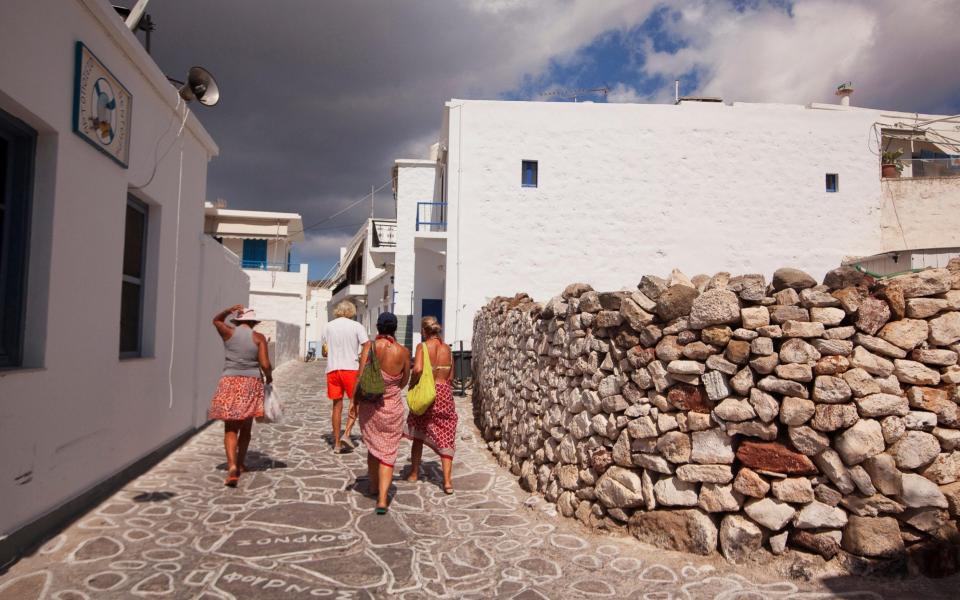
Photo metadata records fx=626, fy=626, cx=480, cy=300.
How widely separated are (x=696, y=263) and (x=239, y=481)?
13818mm

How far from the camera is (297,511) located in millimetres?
5031

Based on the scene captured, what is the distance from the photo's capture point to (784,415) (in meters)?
3.79

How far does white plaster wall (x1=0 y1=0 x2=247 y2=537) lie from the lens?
12.4ft

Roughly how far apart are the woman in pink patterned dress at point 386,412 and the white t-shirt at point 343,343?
1779 millimetres

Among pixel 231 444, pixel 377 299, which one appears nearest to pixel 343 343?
pixel 231 444

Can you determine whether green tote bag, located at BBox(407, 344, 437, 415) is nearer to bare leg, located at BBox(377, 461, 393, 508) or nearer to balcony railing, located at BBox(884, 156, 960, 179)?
bare leg, located at BBox(377, 461, 393, 508)

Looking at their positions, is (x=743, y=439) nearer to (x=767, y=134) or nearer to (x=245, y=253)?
(x=767, y=134)

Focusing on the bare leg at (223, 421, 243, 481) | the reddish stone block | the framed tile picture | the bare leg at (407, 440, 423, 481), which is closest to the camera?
the reddish stone block

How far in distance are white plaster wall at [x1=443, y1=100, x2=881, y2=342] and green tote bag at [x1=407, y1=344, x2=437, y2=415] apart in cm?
1046

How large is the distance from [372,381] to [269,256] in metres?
22.9

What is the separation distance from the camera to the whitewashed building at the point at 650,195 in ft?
53.4

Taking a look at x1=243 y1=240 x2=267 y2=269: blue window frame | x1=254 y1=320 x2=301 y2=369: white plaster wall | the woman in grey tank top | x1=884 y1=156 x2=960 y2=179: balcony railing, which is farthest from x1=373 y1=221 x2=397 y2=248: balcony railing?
the woman in grey tank top

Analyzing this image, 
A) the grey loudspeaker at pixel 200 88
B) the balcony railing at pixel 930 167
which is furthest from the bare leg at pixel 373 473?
the balcony railing at pixel 930 167

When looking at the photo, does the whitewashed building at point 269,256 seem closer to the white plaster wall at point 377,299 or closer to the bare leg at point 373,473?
the white plaster wall at point 377,299
